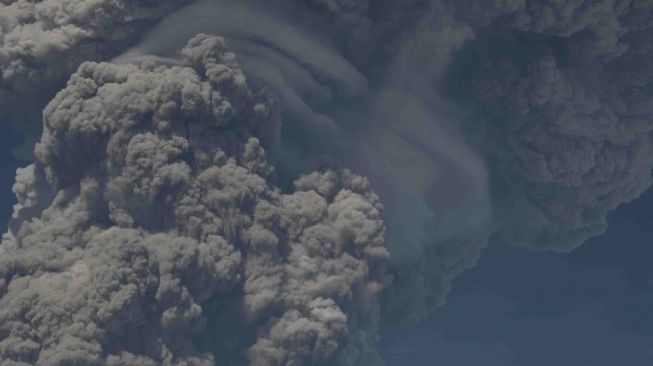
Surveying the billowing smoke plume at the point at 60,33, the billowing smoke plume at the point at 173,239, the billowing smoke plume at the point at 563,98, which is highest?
the billowing smoke plume at the point at 563,98

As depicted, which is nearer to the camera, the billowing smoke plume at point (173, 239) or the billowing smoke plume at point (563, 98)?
the billowing smoke plume at point (173, 239)

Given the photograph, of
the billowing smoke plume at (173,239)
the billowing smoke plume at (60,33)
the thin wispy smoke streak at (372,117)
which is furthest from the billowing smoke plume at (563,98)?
the billowing smoke plume at (60,33)

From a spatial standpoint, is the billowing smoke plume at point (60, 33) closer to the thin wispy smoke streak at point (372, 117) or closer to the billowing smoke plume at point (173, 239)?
the thin wispy smoke streak at point (372, 117)

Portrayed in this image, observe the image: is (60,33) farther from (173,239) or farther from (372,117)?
(372,117)

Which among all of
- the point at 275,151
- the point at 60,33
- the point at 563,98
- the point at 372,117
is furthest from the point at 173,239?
the point at 563,98

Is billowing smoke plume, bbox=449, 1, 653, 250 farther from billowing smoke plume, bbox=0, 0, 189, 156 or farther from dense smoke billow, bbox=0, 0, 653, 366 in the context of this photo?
billowing smoke plume, bbox=0, 0, 189, 156

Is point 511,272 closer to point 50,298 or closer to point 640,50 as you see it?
point 640,50
